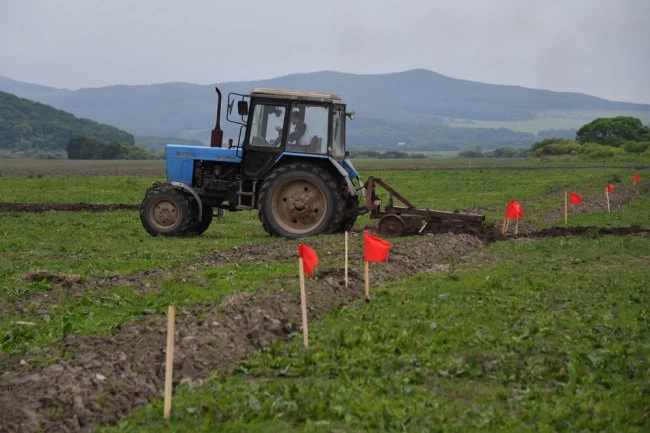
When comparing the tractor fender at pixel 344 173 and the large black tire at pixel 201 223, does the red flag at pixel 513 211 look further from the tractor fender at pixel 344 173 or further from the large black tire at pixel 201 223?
the large black tire at pixel 201 223

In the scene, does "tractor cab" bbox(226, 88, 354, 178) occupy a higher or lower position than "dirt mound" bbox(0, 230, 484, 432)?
higher

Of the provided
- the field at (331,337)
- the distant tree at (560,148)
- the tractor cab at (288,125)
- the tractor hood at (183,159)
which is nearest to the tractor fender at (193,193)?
the tractor hood at (183,159)

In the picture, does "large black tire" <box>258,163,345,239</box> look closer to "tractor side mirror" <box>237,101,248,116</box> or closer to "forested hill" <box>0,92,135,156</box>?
"tractor side mirror" <box>237,101,248,116</box>

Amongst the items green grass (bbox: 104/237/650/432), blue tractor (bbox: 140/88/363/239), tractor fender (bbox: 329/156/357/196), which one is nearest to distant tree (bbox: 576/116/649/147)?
tractor fender (bbox: 329/156/357/196)

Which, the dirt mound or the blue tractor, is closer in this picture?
the dirt mound

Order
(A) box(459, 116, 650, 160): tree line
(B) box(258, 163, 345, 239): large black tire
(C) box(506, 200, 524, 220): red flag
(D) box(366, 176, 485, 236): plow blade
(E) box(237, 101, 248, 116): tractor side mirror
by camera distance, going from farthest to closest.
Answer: (A) box(459, 116, 650, 160): tree line
(C) box(506, 200, 524, 220): red flag
(D) box(366, 176, 485, 236): plow blade
(B) box(258, 163, 345, 239): large black tire
(E) box(237, 101, 248, 116): tractor side mirror

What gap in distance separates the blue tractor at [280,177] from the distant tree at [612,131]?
92.4m

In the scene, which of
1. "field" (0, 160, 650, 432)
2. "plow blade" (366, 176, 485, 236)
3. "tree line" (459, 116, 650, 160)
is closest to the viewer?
"field" (0, 160, 650, 432)

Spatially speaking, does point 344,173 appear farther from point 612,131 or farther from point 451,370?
point 612,131

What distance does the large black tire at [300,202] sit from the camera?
842 inches

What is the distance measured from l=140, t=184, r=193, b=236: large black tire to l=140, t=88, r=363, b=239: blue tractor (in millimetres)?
22

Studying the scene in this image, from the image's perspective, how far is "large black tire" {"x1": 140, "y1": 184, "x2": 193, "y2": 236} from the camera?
22203 millimetres

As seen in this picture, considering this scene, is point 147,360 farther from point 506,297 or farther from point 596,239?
point 596,239

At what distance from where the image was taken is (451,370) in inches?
396
